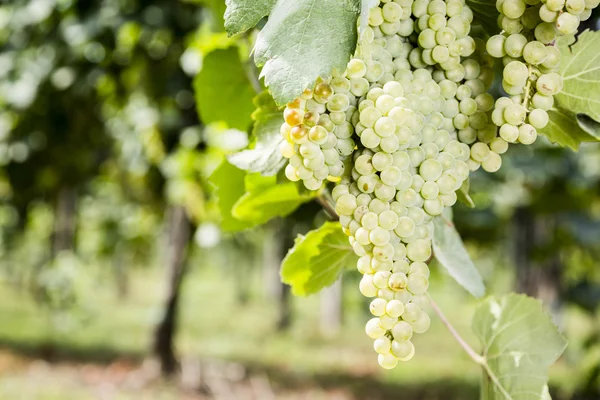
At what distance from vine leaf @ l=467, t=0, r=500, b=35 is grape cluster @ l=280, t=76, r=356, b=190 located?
0.50ft

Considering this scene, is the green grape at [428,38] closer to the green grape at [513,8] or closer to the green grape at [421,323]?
the green grape at [513,8]

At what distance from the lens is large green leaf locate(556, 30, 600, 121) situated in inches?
20.1

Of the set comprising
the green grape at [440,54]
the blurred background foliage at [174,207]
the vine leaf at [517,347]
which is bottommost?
the blurred background foliage at [174,207]

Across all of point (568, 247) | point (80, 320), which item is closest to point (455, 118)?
point (568, 247)

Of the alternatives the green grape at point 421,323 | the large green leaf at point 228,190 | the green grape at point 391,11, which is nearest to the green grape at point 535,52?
the green grape at point 391,11

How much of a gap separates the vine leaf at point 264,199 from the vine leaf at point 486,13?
26cm

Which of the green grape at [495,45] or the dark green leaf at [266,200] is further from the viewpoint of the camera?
the dark green leaf at [266,200]

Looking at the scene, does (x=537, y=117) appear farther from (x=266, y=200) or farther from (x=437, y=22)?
(x=266, y=200)

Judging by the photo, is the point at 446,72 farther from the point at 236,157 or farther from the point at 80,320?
the point at 80,320

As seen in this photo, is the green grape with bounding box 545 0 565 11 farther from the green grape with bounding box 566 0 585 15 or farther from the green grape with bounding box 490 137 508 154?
the green grape with bounding box 490 137 508 154

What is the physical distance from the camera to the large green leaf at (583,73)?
511mm

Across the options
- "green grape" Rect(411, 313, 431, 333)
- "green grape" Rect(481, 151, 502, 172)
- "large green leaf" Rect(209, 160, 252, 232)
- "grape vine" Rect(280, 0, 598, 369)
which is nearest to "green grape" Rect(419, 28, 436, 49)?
"grape vine" Rect(280, 0, 598, 369)

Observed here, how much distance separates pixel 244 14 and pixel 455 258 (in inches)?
13.6

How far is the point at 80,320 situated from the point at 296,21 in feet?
31.8
